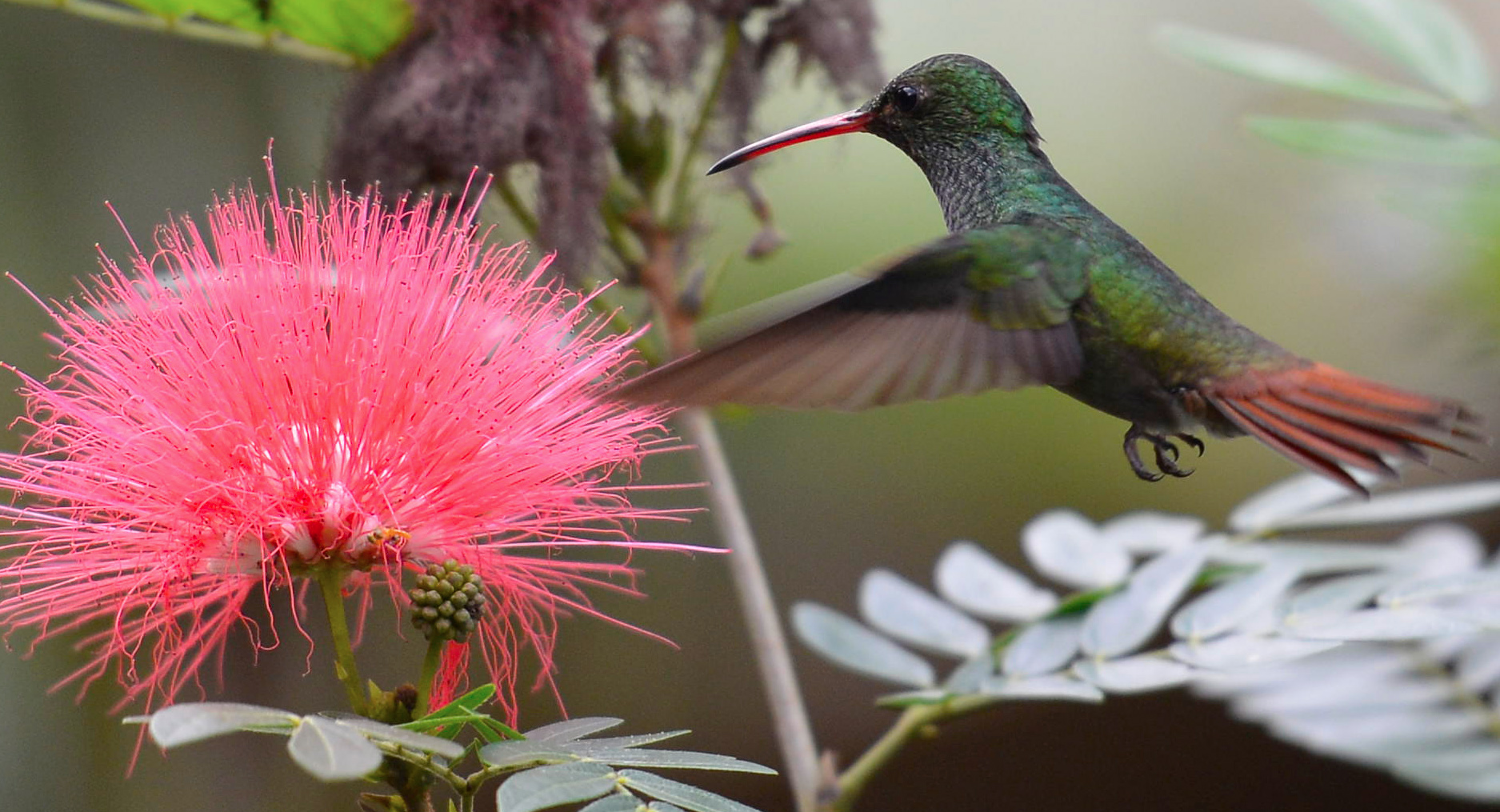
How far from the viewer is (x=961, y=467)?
10.6ft

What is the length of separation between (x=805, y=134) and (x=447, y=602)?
48cm

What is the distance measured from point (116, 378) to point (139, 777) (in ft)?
5.16

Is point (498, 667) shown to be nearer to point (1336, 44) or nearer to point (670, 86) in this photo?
point (670, 86)

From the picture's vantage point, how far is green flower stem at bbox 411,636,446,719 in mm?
791

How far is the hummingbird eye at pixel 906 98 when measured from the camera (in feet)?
3.71

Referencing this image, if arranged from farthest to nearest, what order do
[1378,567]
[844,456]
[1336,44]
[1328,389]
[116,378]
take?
[1336,44], [844,456], [1378,567], [1328,389], [116,378]

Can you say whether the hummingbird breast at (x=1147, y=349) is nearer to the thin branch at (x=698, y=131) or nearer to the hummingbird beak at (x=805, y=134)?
the hummingbird beak at (x=805, y=134)

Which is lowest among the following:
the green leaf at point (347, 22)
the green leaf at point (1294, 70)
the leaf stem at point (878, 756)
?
the leaf stem at point (878, 756)

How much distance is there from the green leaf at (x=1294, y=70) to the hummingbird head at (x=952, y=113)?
0.95ft

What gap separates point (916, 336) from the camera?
97 centimetres

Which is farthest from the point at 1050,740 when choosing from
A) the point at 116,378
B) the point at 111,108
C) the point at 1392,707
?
the point at 116,378

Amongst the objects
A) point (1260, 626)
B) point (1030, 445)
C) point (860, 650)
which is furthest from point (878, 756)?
point (1030, 445)

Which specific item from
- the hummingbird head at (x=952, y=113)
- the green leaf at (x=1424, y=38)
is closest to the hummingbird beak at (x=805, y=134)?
the hummingbird head at (x=952, y=113)

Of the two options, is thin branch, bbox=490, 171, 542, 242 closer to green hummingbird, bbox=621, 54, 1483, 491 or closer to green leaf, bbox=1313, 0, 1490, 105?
green hummingbird, bbox=621, 54, 1483, 491
